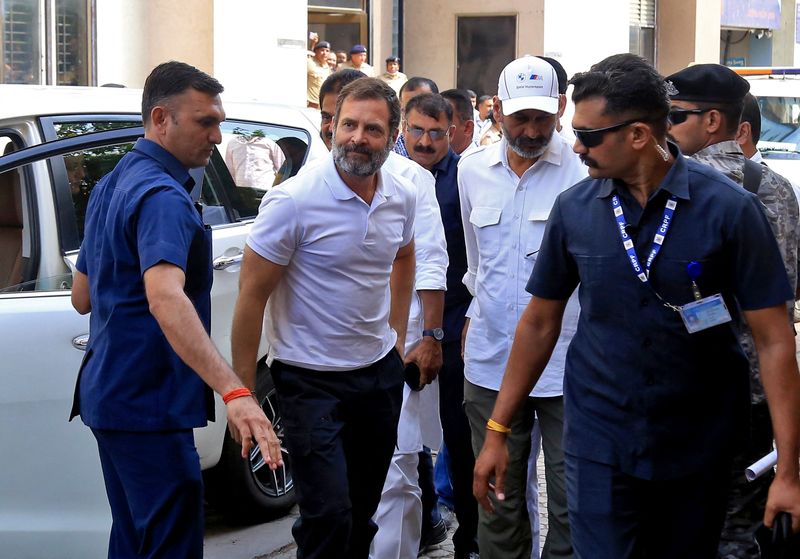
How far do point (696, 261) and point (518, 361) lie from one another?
2.34 feet

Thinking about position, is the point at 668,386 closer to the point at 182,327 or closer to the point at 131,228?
the point at 182,327

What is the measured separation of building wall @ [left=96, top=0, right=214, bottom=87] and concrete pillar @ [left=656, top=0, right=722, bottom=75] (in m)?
14.0

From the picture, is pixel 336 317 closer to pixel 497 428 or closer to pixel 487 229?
pixel 497 428

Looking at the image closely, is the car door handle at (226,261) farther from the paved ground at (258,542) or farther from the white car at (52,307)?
the paved ground at (258,542)

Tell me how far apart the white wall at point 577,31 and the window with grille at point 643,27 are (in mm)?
3615

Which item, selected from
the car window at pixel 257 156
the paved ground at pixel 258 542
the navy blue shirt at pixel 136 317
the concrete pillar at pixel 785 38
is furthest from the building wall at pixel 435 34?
the navy blue shirt at pixel 136 317

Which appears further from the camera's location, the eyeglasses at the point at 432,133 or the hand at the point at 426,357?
the eyeglasses at the point at 432,133

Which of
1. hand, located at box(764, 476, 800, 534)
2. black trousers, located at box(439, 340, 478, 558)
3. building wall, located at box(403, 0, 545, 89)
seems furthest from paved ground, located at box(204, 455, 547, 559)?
building wall, located at box(403, 0, 545, 89)

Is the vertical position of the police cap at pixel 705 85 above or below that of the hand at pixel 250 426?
above

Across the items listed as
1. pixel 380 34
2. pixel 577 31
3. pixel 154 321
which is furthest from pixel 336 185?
pixel 577 31

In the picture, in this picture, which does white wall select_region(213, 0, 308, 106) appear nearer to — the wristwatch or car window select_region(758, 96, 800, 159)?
car window select_region(758, 96, 800, 159)

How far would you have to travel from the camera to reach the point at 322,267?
4289mm

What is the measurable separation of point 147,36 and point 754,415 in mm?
11552

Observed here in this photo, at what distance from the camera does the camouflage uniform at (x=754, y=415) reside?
4301 mm
